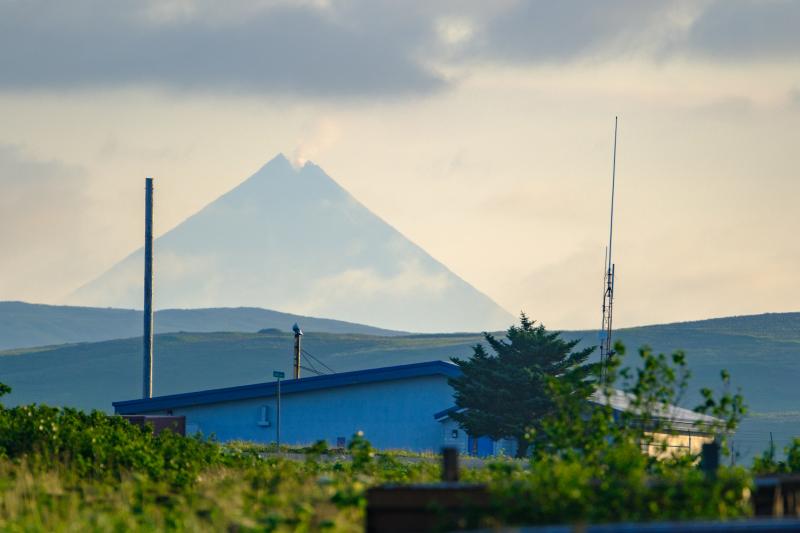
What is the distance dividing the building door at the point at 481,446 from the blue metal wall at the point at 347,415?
1595 mm

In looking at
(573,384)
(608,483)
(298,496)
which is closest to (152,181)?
(573,384)

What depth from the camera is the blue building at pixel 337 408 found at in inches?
2277

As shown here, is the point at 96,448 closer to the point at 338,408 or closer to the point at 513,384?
the point at 513,384

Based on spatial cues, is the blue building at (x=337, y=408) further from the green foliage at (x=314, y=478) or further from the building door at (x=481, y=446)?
the green foliage at (x=314, y=478)

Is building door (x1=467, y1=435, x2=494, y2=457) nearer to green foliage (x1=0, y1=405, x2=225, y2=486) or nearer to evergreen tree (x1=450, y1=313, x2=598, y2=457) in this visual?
evergreen tree (x1=450, y1=313, x2=598, y2=457)

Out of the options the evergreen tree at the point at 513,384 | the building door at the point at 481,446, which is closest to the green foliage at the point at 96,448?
the evergreen tree at the point at 513,384

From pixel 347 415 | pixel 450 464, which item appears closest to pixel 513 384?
pixel 347 415

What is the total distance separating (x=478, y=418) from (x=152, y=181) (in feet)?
48.7

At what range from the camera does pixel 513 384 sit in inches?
2057

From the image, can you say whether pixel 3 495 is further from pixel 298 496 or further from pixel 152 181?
pixel 152 181

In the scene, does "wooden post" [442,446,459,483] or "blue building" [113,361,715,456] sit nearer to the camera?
"wooden post" [442,446,459,483]

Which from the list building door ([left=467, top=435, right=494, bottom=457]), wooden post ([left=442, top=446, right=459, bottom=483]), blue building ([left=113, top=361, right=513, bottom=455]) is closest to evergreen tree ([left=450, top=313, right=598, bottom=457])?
building door ([left=467, top=435, right=494, bottom=457])

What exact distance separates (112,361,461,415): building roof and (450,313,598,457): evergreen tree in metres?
3.48

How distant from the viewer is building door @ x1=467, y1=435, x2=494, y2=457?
5541 cm
